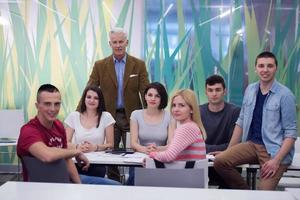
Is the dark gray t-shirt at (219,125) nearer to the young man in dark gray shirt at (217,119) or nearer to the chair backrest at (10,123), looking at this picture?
the young man in dark gray shirt at (217,119)

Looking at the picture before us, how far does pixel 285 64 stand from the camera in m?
5.43

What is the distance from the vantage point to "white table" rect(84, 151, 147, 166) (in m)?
2.93

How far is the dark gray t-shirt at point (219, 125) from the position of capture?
362 centimetres

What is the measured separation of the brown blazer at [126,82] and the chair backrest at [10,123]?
5.10 ft

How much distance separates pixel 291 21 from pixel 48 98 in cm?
395

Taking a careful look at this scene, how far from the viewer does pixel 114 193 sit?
1.90 metres

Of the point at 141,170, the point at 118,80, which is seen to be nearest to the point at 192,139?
the point at 141,170

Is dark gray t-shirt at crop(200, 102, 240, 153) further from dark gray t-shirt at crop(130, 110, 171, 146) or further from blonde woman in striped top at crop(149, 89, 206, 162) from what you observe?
blonde woman in striped top at crop(149, 89, 206, 162)

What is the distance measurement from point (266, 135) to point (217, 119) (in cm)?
48

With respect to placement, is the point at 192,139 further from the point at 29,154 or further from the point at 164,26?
the point at 164,26

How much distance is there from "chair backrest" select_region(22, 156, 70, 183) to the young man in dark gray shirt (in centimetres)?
166

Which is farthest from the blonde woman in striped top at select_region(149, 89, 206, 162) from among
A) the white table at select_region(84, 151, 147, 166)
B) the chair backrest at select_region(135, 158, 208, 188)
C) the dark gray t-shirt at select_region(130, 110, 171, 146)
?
the dark gray t-shirt at select_region(130, 110, 171, 146)

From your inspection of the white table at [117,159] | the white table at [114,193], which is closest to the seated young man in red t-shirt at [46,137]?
the white table at [117,159]

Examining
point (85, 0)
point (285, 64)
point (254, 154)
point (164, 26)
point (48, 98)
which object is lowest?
point (254, 154)
